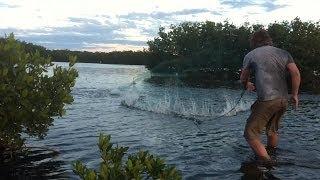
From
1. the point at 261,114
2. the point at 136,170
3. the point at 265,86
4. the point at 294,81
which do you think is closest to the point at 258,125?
the point at 261,114

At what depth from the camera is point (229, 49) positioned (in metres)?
89.9

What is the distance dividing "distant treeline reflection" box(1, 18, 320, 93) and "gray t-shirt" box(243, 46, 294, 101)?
120 feet

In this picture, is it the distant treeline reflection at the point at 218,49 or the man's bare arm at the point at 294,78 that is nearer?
the man's bare arm at the point at 294,78

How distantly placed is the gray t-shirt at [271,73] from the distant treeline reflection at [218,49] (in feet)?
120

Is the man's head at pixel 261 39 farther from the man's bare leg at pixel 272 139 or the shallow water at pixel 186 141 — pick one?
the shallow water at pixel 186 141

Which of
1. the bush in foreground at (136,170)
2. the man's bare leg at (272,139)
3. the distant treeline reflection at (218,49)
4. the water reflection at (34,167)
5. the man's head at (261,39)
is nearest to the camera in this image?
the bush in foreground at (136,170)

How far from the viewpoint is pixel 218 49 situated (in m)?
91.7

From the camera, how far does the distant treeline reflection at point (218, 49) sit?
2702 inches

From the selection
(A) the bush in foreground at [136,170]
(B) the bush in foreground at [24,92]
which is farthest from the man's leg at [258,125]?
(A) the bush in foreground at [136,170]

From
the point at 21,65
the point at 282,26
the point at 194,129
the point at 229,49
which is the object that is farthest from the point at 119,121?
the point at 229,49

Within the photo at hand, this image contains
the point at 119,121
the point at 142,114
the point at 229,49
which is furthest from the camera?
the point at 229,49

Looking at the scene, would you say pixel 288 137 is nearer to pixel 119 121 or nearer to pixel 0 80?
pixel 119 121

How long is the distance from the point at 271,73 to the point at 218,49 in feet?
268

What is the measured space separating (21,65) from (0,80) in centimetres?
70
